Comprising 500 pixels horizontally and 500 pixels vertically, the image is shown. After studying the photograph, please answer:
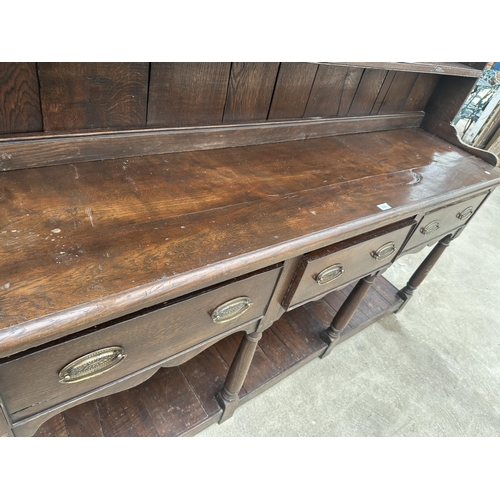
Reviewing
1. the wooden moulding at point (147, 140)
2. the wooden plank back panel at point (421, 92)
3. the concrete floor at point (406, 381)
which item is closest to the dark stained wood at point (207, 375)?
the concrete floor at point (406, 381)

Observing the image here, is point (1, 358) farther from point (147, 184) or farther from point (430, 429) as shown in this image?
point (430, 429)

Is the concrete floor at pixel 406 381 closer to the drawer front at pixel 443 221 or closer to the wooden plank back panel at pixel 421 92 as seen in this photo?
the drawer front at pixel 443 221

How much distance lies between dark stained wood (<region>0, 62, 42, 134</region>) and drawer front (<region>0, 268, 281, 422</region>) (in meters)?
0.42

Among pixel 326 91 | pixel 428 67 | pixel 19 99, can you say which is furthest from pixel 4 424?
pixel 428 67

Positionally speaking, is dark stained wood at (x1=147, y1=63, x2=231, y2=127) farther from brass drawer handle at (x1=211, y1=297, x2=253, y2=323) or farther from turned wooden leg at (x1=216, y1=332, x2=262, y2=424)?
turned wooden leg at (x1=216, y1=332, x2=262, y2=424)

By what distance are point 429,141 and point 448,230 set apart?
1.16 feet

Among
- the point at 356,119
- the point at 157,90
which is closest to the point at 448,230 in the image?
the point at 356,119

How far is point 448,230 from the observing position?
4.72 feet

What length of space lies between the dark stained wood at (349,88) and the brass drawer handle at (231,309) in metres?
0.78

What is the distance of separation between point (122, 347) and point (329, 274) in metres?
0.54

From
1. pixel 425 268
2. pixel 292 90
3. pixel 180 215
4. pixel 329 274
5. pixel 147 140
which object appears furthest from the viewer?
pixel 425 268

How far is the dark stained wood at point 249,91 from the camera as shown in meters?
0.93

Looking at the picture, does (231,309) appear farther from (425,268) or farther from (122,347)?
(425,268)

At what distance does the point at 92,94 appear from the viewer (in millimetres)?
737
